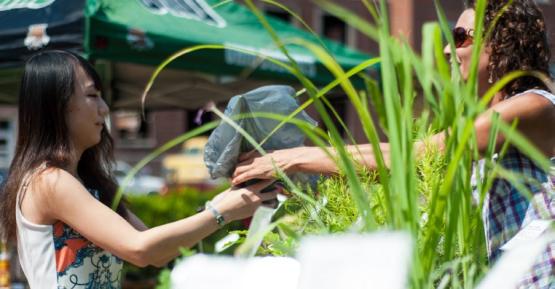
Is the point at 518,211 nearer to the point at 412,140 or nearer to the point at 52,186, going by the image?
the point at 412,140

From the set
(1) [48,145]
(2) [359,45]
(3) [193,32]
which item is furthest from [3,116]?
(1) [48,145]

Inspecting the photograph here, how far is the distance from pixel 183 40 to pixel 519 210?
2551 mm

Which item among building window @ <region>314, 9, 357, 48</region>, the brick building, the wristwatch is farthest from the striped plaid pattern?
building window @ <region>314, 9, 357, 48</region>

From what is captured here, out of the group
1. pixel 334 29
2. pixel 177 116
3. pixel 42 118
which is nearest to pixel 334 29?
pixel 334 29

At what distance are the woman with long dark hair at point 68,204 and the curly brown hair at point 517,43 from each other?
503 mm

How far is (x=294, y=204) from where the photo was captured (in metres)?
1.19

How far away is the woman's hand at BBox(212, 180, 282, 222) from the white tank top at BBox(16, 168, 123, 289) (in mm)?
299

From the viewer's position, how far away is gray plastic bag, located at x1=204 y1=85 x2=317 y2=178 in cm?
144

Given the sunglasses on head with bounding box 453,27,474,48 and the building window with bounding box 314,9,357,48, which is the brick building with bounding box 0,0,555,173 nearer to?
the building window with bounding box 314,9,357,48

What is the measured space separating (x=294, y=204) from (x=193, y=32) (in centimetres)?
273

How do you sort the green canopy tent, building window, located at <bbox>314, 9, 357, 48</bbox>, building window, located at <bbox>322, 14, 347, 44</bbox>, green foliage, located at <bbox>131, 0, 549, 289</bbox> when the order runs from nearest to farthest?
green foliage, located at <bbox>131, 0, 549, 289</bbox> → the green canopy tent → building window, located at <bbox>314, 9, 357, 48</bbox> → building window, located at <bbox>322, 14, 347, 44</bbox>

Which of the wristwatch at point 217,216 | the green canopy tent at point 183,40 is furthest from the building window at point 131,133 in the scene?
the wristwatch at point 217,216

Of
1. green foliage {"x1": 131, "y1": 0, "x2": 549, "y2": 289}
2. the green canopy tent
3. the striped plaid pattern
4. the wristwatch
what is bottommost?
the green canopy tent

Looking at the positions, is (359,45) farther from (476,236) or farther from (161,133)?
(476,236)
